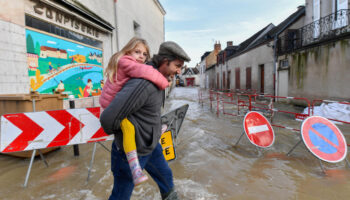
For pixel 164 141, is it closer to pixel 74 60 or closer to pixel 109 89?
pixel 109 89

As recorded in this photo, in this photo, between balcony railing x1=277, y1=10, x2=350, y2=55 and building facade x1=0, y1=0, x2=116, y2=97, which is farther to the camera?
balcony railing x1=277, y1=10, x2=350, y2=55

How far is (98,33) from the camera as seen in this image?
8945mm

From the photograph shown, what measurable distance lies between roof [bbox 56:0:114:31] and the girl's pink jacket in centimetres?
639

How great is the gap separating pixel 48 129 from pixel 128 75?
261 cm

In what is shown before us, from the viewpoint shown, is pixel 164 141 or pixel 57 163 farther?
pixel 57 163

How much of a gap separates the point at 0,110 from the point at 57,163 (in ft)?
5.02

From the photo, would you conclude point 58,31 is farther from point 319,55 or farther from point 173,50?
point 319,55

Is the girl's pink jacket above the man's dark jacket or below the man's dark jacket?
above

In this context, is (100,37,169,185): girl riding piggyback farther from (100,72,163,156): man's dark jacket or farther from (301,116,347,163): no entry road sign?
(301,116,347,163): no entry road sign

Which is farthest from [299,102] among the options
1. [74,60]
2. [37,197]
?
[37,197]

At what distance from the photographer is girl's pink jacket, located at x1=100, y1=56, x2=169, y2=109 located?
4.72ft

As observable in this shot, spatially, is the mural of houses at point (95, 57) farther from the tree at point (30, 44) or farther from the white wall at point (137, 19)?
the tree at point (30, 44)

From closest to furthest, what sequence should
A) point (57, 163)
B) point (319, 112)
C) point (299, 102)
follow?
point (57, 163) → point (319, 112) → point (299, 102)

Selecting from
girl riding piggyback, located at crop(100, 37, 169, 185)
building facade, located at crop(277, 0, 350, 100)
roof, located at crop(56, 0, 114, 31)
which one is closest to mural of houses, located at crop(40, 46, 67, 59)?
roof, located at crop(56, 0, 114, 31)
